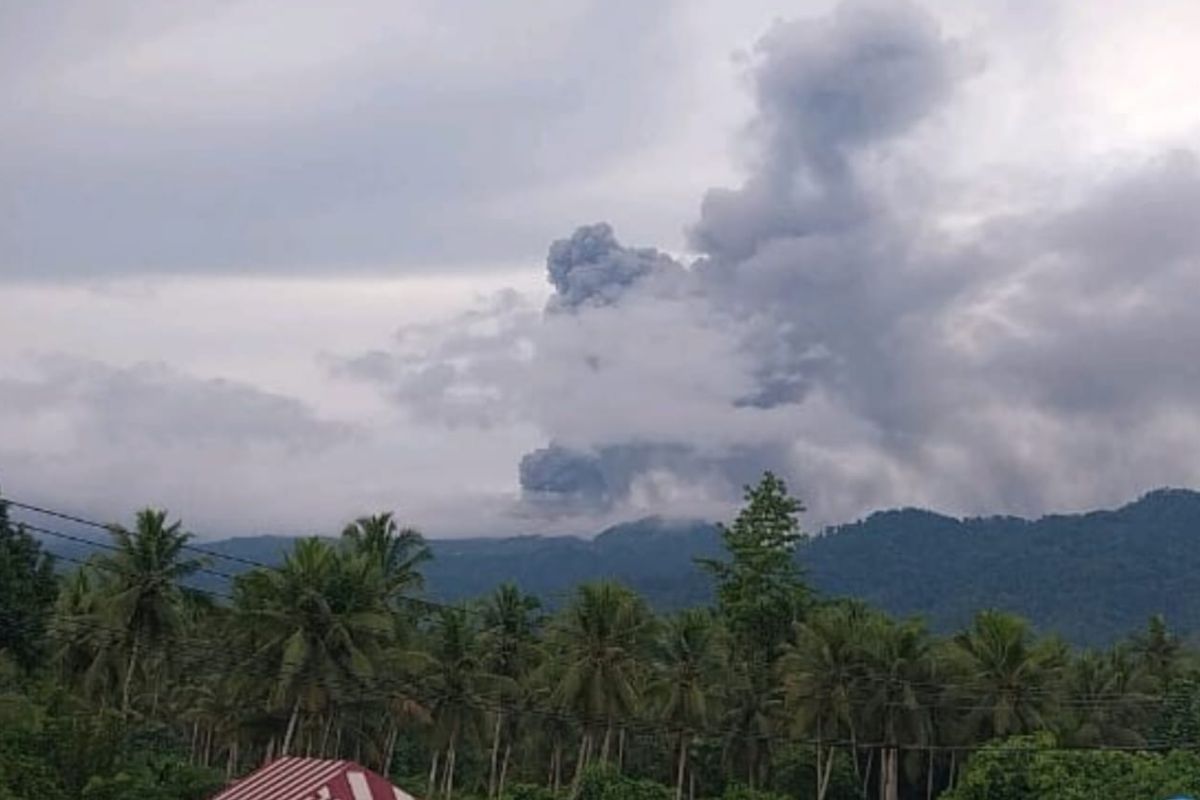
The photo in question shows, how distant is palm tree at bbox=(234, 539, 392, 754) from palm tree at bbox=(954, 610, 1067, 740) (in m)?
28.1

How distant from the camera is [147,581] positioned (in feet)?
172

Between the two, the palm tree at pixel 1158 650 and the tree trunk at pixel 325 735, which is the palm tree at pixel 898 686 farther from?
the tree trunk at pixel 325 735

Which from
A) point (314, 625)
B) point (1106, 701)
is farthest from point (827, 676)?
point (314, 625)

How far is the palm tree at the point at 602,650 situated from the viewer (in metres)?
59.3

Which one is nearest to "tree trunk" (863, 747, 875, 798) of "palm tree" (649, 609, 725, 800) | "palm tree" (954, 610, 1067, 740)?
"palm tree" (954, 610, 1067, 740)

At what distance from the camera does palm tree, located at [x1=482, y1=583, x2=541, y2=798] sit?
66.6m

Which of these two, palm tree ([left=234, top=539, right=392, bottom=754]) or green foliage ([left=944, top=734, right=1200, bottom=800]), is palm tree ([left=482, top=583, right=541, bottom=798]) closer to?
palm tree ([left=234, top=539, right=392, bottom=754])

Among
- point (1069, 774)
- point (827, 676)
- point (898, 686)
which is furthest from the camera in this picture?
point (898, 686)

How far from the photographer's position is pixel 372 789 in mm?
27781

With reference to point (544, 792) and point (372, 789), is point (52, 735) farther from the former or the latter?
point (544, 792)

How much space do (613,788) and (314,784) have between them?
23714 mm

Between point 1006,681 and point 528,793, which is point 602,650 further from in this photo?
point 1006,681

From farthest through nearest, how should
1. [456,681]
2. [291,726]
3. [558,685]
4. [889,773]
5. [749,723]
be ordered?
[749,723], [889,773], [456,681], [558,685], [291,726]

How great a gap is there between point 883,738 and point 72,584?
36.0 metres
